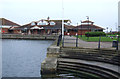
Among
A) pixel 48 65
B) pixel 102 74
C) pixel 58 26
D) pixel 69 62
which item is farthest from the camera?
pixel 58 26

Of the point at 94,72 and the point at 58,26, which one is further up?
the point at 58,26

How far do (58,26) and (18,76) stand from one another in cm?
5291

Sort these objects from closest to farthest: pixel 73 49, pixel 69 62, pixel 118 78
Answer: pixel 118 78 < pixel 69 62 < pixel 73 49

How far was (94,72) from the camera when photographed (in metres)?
9.95

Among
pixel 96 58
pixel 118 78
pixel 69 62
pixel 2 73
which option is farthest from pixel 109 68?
pixel 2 73

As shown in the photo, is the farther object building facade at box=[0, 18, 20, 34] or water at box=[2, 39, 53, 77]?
building facade at box=[0, 18, 20, 34]

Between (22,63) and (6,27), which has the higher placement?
(6,27)

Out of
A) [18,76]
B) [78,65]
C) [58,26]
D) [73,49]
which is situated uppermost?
[58,26]

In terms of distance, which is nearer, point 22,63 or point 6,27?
point 22,63

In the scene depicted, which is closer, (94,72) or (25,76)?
(94,72)

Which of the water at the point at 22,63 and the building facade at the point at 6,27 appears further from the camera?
the building facade at the point at 6,27

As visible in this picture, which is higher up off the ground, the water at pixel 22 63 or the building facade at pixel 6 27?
the building facade at pixel 6 27

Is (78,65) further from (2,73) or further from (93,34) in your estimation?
(93,34)

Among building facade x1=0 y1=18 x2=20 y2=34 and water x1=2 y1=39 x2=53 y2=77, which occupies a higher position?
building facade x1=0 y1=18 x2=20 y2=34
